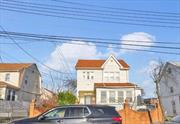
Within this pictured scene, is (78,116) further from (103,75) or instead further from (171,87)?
(171,87)

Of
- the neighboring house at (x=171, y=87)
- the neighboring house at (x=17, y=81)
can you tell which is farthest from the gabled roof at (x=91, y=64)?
the neighboring house at (x=17, y=81)

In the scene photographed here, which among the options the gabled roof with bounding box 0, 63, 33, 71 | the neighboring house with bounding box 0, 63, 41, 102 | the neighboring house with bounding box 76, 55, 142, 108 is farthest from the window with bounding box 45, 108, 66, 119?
the gabled roof with bounding box 0, 63, 33, 71

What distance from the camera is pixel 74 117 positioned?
13.5 meters

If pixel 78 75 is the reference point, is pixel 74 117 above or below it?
below

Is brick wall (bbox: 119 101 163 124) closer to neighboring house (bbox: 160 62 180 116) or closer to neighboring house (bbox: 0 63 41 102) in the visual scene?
neighboring house (bbox: 160 62 180 116)

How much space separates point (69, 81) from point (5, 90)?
17.0 m

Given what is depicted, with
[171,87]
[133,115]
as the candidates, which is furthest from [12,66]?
[133,115]

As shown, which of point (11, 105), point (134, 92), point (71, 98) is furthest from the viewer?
point (134, 92)

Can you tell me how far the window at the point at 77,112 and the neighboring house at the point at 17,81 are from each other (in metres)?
31.3

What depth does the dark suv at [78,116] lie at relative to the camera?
13.2 m

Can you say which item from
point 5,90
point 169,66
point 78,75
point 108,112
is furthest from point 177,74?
point 108,112

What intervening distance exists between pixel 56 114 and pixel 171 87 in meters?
40.2

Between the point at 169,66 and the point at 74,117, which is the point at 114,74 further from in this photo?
the point at 74,117

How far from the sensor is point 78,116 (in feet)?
44.4
